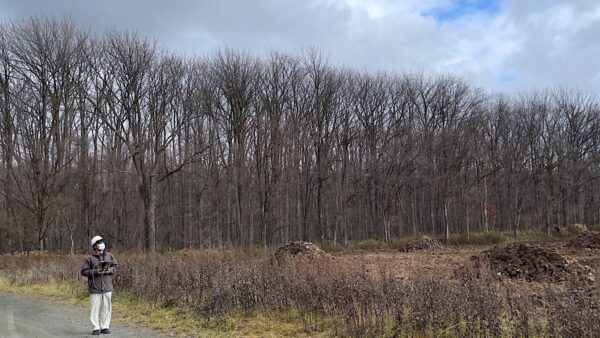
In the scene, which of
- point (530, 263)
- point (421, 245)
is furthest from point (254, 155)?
point (530, 263)

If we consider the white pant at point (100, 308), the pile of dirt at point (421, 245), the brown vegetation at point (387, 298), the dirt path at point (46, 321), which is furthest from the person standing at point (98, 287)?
the pile of dirt at point (421, 245)

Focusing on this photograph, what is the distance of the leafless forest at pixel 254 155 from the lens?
35375 mm

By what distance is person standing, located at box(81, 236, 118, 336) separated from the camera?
977cm

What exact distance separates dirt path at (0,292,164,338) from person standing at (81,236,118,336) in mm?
270

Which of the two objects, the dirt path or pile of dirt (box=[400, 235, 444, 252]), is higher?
the dirt path

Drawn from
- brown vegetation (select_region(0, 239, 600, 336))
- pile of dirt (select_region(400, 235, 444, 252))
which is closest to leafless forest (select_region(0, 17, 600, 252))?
pile of dirt (select_region(400, 235, 444, 252))

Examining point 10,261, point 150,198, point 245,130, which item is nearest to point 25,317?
point 10,261

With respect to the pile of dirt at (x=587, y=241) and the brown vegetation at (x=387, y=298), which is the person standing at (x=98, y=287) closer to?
the brown vegetation at (x=387, y=298)

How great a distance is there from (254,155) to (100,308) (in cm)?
3179

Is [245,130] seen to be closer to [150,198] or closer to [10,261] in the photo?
[150,198]

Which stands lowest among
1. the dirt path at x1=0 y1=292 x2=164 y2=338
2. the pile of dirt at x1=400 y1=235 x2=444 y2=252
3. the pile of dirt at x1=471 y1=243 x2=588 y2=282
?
the pile of dirt at x1=400 y1=235 x2=444 y2=252

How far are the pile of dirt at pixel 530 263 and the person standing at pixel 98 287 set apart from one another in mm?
9332

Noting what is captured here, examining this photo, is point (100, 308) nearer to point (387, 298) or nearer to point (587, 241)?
point (387, 298)

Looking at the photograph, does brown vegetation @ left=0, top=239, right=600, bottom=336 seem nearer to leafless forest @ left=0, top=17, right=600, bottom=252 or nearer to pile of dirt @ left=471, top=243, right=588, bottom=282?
pile of dirt @ left=471, top=243, right=588, bottom=282
